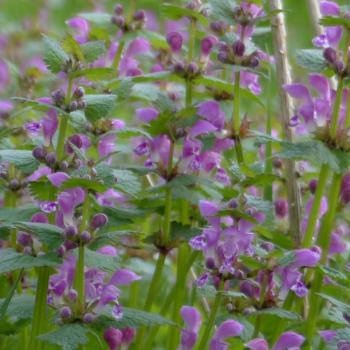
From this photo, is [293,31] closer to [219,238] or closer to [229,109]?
[229,109]

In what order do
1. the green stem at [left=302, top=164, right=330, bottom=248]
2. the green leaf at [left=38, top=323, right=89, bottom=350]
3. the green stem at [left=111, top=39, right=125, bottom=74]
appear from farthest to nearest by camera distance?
the green stem at [left=111, top=39, right=125, bottom=74] < the green stem at [left=302, top=164, right=330, bottom=248] < the green leaf at [left=38, top=323, right=89, bottom=350]

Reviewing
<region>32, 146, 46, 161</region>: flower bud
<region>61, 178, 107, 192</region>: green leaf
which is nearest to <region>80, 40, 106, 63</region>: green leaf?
<region>32, 146, 46, 161</region>: flower bud

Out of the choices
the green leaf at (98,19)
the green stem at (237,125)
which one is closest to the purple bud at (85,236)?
the green stem at (237,125)

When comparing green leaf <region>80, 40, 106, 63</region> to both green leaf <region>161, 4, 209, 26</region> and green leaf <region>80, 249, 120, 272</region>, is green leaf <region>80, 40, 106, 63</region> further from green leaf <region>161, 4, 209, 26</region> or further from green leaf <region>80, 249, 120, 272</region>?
green leaf <region>80, 249, 120, 272</region>

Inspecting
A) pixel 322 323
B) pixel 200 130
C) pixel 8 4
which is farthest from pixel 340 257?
pixel 8 4

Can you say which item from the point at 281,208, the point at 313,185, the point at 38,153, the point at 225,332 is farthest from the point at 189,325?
the point at 281,208

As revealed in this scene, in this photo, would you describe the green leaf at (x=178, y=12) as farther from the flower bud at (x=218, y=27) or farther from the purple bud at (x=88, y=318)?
the purple bud at (x=88, y=318)
